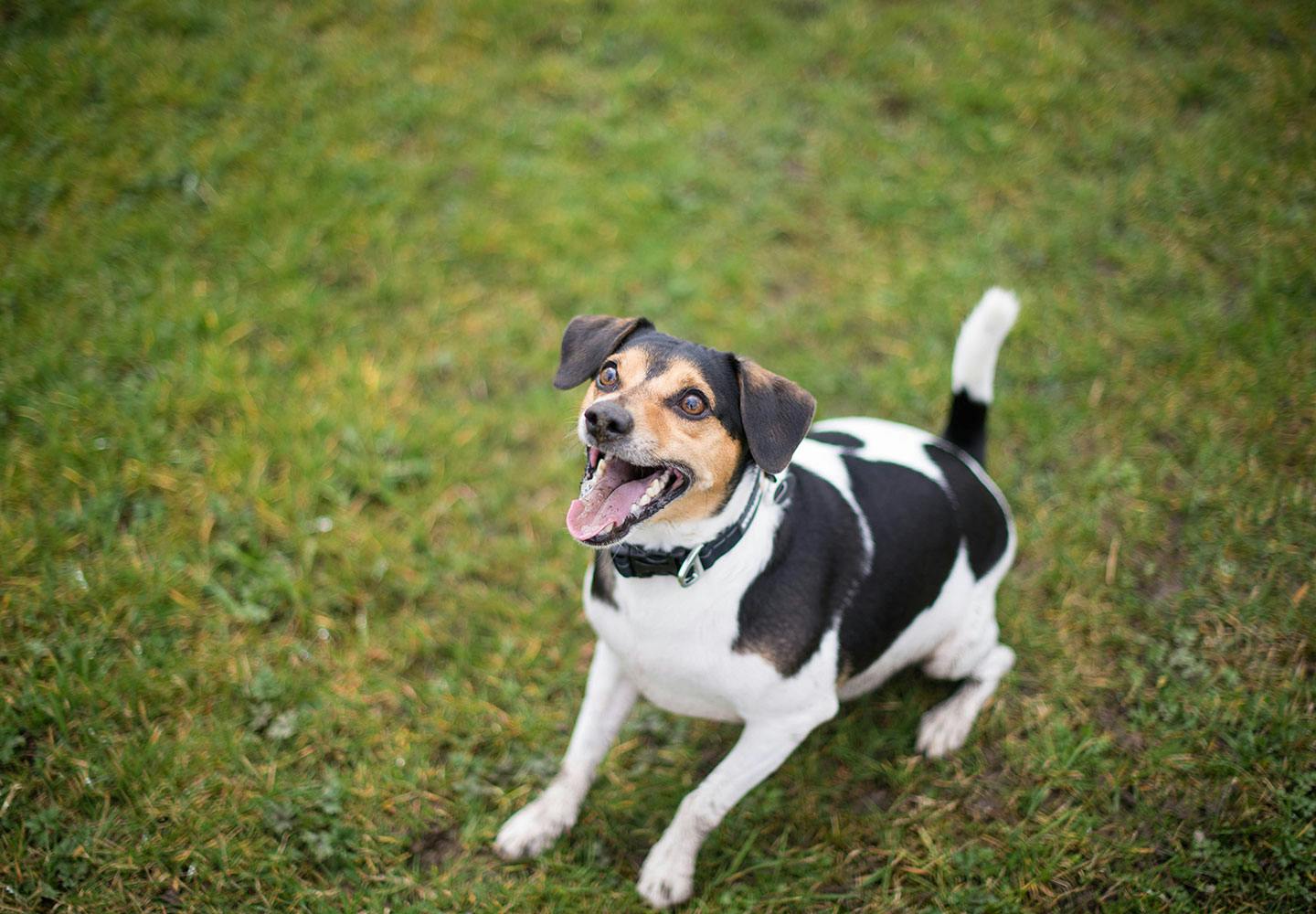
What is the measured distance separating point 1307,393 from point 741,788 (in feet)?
12.7

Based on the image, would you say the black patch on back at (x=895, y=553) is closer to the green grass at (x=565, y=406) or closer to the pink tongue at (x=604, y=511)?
the green grass at (x=565, y=406)

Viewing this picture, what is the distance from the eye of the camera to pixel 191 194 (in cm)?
546

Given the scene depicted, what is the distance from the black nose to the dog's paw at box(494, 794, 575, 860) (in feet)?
5.25

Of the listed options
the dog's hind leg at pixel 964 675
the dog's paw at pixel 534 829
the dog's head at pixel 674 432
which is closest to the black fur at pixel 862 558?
the dog's hind leg at pixel 964 675

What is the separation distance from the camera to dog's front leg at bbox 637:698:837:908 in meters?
3.02

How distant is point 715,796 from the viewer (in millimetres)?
3109

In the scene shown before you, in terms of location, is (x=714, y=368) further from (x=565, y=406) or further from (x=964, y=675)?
(x=565, y=406)

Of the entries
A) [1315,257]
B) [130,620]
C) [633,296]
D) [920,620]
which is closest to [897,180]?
[633,296]

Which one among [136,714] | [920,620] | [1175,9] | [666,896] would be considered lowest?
[666,896]

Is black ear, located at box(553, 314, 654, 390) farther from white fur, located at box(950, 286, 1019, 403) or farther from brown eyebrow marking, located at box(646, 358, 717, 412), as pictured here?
white fur, located at box(950, 286, 1019, 403)

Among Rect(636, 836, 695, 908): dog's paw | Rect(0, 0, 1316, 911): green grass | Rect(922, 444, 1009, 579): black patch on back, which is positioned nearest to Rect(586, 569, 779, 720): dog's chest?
Rect(636, 836, 695, 908): dog's paw

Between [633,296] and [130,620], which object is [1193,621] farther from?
[130,620]

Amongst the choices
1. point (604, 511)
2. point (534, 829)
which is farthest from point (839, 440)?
point (534, 829)

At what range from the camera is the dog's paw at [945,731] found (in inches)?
143
